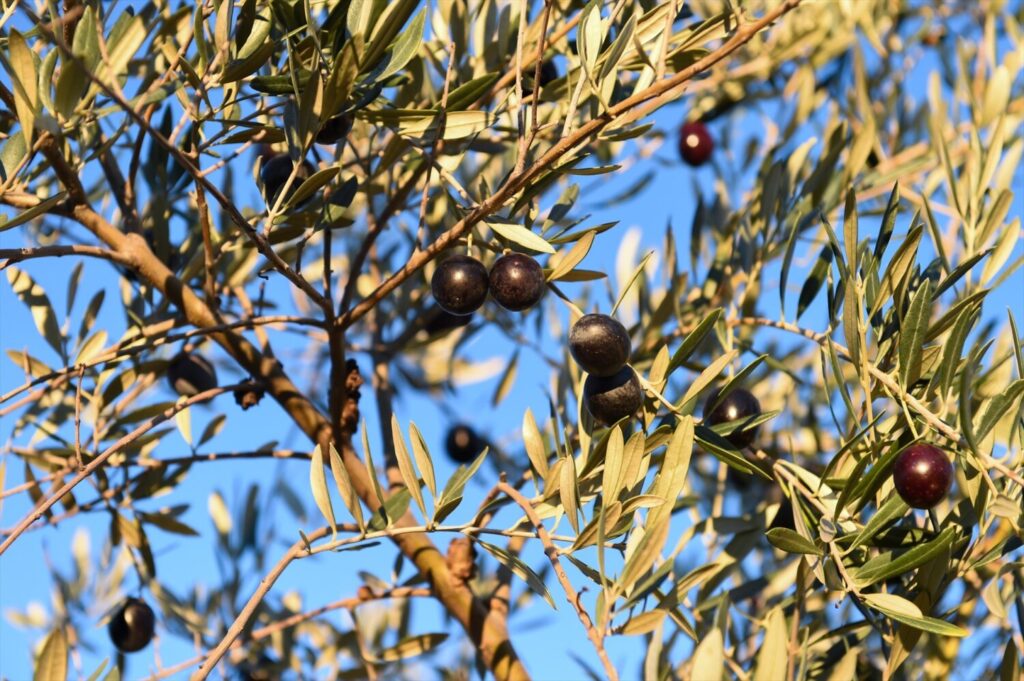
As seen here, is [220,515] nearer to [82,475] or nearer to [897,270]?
[82,475]

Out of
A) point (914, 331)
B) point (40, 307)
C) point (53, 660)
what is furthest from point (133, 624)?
point (914, 331)

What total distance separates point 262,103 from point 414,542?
0.79m

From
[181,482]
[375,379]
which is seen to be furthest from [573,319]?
[181,482]

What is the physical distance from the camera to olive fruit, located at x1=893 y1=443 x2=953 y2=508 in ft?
4.07

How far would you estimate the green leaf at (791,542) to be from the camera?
1.27 meters

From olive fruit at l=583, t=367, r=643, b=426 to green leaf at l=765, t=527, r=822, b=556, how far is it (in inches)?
9.8

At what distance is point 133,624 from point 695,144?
1669mm

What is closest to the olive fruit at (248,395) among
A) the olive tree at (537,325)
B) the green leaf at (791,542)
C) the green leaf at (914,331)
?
the olive tree at (537,325)

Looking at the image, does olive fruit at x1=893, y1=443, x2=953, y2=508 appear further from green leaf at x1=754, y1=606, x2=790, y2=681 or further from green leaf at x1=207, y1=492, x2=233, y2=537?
green leaf at x1=207, y1=492, x2=233, y2=537

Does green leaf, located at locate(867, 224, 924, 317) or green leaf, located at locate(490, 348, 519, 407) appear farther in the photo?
green leaf, located at locate(490, 348, 519, 407)

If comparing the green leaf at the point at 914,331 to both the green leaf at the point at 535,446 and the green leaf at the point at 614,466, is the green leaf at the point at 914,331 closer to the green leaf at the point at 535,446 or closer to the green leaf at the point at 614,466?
the green leaf at the point at 614,466

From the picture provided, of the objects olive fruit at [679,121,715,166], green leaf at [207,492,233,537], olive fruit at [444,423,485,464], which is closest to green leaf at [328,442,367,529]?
green leaf at [207,492,233,537]

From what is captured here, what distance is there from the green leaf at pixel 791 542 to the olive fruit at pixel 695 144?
1600 millimetres

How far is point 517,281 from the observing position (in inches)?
59.3
